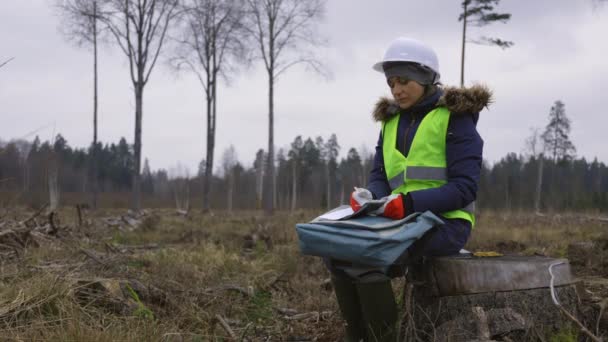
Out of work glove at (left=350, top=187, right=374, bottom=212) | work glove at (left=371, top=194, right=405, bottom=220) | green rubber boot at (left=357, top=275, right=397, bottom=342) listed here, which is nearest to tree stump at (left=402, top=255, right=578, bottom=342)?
green rubber boot at (left=357, top=275, right=397, bottom=342)

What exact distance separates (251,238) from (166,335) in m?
6.57

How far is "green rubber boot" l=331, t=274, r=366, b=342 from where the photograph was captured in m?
2.81

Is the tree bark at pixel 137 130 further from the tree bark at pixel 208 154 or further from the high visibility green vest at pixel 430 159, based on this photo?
the high visibility green vest at pixel 430 159

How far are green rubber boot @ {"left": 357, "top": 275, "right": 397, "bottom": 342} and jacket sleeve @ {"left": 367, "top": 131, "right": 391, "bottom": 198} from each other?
68 cm

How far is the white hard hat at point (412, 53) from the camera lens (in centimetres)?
289

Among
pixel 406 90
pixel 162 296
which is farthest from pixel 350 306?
pixel 162 296

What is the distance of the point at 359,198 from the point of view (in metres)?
2.89

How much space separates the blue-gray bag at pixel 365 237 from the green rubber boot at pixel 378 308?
15 centimetres

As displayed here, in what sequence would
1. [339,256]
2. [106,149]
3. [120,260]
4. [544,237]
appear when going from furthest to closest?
[106,149] < [544,237] < [120,260] < [339,256]

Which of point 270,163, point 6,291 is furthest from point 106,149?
point 6,291

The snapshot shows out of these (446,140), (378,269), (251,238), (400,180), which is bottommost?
(251,238)

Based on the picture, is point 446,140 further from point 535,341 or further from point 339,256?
point 535,341

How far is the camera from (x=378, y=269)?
2.57m

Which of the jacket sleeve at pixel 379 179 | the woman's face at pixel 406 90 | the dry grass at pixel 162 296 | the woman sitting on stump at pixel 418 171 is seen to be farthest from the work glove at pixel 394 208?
the dry grass at pixel 162 296
